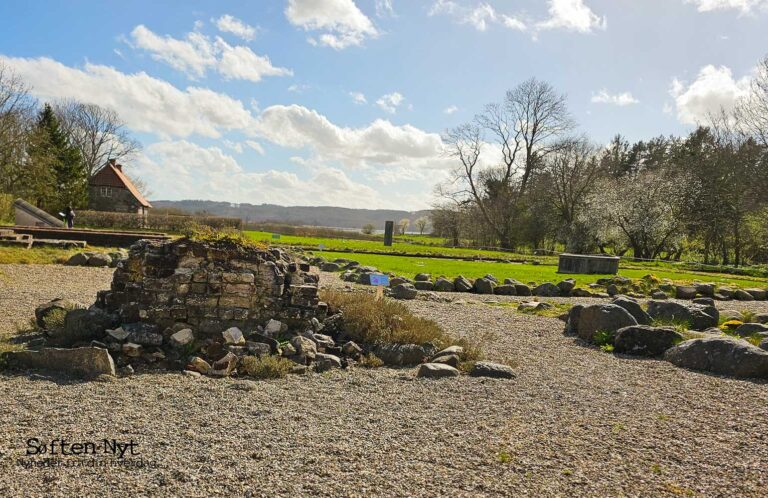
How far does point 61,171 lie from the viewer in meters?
49.3

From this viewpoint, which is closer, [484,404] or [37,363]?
[484,404]

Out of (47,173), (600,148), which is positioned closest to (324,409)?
(47,173)

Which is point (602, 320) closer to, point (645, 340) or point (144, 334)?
point (645, 340)

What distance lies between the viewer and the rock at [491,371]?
7.20 meters

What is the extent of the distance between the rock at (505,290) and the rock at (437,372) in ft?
38.0

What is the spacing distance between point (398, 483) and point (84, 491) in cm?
223

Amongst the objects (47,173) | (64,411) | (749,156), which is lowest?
(64,411)

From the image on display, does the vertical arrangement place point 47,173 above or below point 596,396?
above

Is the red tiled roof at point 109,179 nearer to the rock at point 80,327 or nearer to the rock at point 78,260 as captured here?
the rock at point 78,260

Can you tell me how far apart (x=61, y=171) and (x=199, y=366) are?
51701 mm

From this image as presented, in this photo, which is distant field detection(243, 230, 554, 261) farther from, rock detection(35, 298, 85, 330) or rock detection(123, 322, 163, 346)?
rock detection(123, 322, 163, 346)

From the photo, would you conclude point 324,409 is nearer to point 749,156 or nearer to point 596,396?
point 596,396

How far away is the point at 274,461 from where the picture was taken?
4250 millimetres

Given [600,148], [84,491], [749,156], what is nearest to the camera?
[84,491]
